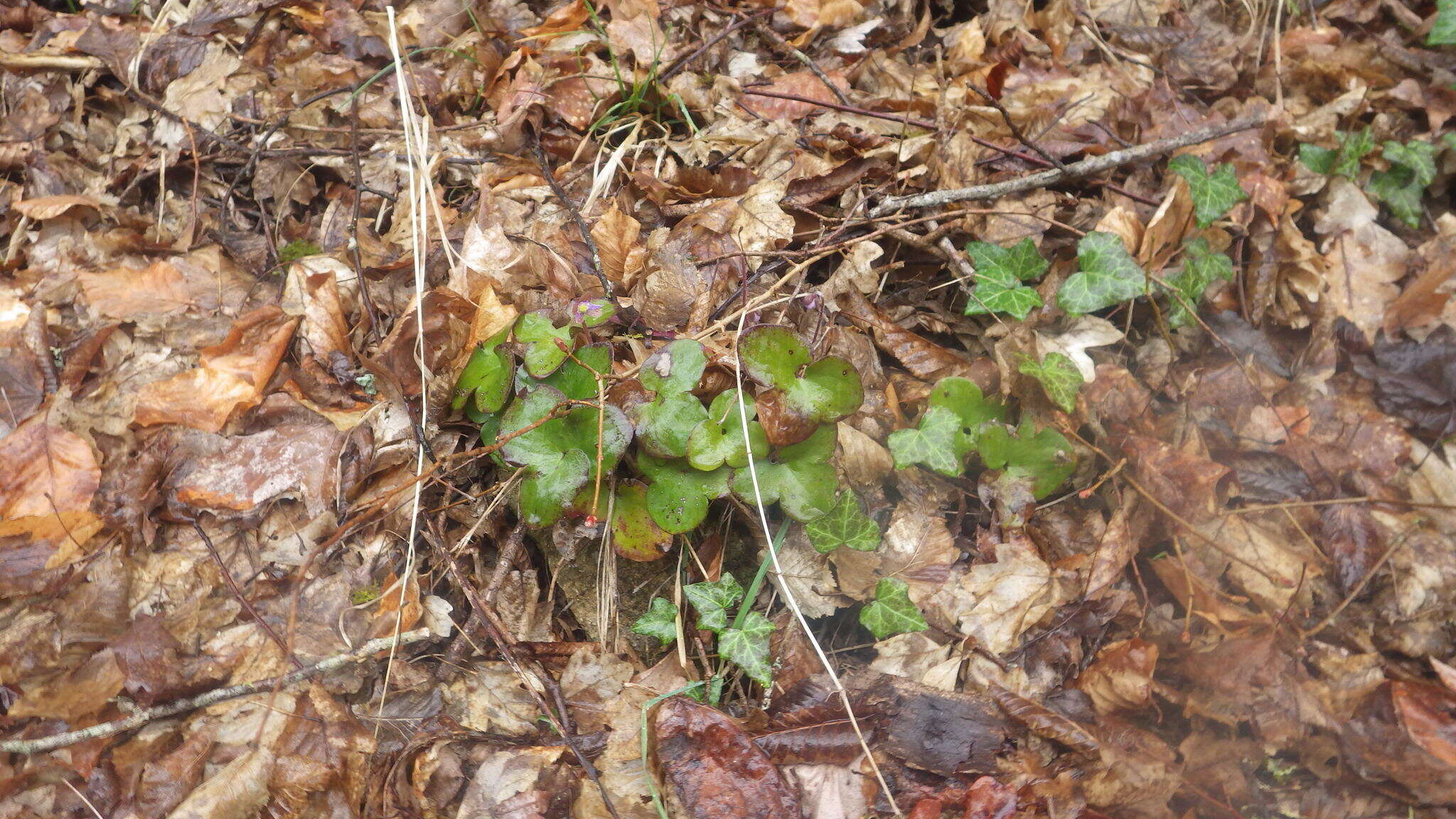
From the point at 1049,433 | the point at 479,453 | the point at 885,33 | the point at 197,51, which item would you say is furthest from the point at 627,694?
the point at 197,51

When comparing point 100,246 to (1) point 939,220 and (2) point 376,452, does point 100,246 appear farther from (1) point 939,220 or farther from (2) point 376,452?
(1) point 939,220

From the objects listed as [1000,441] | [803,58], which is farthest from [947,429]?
[803,58]

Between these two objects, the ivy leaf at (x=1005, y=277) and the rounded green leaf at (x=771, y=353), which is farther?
the ivy leaf at (x=1005, y=277)

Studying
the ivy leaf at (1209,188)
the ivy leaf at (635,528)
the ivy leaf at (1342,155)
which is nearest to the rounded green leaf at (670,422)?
the ivy leaf at (635,528)

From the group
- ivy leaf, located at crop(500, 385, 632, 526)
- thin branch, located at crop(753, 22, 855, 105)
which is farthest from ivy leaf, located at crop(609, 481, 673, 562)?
thin branch, located at crop(753, 22, 855, 105)

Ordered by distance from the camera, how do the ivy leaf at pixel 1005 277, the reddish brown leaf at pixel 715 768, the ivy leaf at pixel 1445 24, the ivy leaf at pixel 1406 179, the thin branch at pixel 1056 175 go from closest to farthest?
the reddish brown leaf at pixel 715 768, the ivy leaf at pixel 1005 277, the thin branch at pixel 1056 175, the ivy leaf at pixel 1406 179, the ivy leaf at pixel 1445 24

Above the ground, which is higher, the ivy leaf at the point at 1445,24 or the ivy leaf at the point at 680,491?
the ivy leaf at the point at 1445,24

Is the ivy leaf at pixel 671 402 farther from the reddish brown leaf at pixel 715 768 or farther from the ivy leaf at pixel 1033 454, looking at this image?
the ivy leaf at pixel 1033 454

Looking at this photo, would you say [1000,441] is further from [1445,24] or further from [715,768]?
[1445,24]
